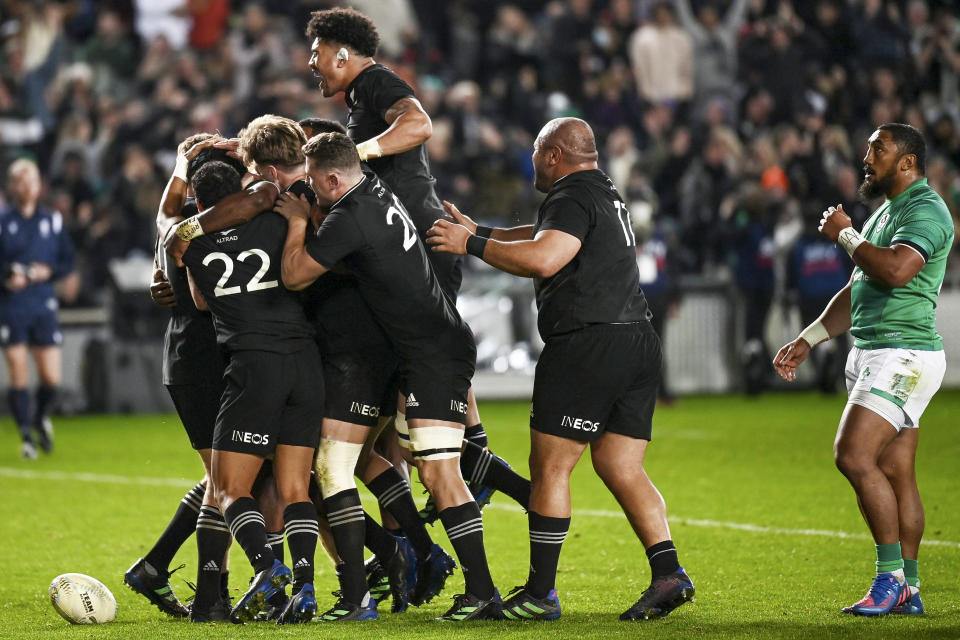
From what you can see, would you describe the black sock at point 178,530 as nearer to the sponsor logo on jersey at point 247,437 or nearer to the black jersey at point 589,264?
the sponsor logo on jersey at point 247,437

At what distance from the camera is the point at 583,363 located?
569 centimetres

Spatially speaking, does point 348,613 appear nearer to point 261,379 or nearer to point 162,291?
point 261,379

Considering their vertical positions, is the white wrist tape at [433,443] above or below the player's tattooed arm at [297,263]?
below

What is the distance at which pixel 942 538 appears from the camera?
7617 millimetres

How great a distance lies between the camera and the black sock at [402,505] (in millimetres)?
6176

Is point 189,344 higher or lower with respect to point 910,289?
lower

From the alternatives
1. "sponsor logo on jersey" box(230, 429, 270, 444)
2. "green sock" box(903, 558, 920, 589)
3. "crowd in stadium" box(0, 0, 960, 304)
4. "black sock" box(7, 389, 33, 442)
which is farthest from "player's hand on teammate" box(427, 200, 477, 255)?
"crowd in stadium" box(0, 0, 960, 304)

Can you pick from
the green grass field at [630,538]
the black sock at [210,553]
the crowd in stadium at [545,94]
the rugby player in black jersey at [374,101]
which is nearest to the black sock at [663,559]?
the green grass field at [630,538]

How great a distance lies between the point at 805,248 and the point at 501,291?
12.2ft

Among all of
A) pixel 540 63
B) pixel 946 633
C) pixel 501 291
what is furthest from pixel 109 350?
pixel 946 633

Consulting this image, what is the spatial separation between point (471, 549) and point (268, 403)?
1.04 meters

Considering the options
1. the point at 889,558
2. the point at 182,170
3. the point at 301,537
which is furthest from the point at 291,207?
the point at 889,558

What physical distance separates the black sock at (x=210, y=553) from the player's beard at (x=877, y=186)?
3.16m

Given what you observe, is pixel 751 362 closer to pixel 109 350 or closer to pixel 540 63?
pixel 540 63
